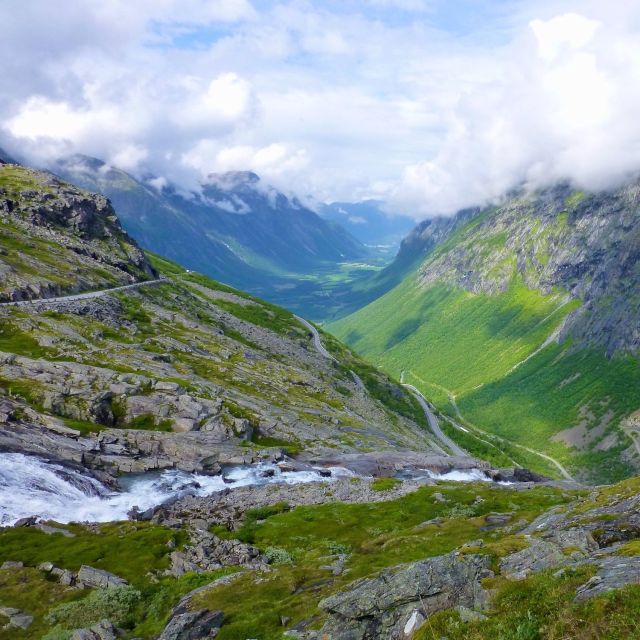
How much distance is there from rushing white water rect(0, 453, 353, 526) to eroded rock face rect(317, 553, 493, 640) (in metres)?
44.7

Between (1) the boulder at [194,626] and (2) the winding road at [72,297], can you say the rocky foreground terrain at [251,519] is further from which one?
(2) the winding road at [72,297]

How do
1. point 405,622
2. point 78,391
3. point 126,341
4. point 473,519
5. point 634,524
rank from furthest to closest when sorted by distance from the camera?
point 126,341
point 78,391
point 473,519
point 634,524
point 405,622

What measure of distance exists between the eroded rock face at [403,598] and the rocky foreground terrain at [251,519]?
0.11 metres

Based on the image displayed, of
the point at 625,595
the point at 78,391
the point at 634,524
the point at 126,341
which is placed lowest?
the point at 634,524

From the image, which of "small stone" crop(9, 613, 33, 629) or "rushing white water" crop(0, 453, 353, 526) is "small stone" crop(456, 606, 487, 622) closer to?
"small stone" crop(9, 613, 33, 629)

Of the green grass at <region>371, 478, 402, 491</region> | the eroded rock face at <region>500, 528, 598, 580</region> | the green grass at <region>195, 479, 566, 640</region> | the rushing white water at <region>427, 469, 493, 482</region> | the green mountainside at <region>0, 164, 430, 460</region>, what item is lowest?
the rushing white water at <region>427, 469, 493, 482</region>

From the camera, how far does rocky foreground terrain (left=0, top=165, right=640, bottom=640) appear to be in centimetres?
2864

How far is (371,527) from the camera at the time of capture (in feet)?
220

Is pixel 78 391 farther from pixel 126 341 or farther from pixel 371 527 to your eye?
pixel 371 527

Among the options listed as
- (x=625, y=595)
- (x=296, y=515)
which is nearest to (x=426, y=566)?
(x=625, y=595)

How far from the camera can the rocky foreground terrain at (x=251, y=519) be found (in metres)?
28.6

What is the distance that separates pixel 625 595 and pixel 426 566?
11.9m

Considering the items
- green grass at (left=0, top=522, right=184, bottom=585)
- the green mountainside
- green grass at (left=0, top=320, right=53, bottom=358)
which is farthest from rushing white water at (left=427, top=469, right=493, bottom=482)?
green grass at (left=0, top=320, right=53, bottom=358)

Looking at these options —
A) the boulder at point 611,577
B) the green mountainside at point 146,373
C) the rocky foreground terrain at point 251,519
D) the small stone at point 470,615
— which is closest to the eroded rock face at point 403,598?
the rocky foreground terrain at point 251,519
